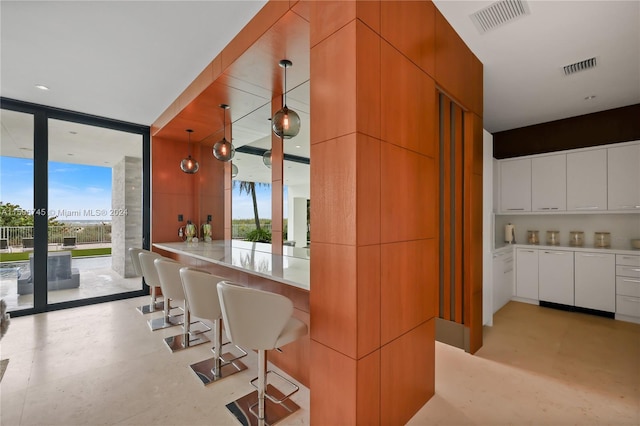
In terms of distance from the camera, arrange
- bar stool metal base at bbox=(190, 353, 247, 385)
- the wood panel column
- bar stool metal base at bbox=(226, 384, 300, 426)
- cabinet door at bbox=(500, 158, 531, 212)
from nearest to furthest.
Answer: the wood panel column → bar stool metal base at bbox=(226, 384, 300, 426) → bar stool metal base at bbox=(190, 353, 247, 385) → cabinet door at bbox=(500, 158, 531, 212)

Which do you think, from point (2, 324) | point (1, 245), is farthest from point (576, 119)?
point (1, 245)

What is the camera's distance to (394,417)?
179 cm

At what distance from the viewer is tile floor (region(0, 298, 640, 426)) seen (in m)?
1.98

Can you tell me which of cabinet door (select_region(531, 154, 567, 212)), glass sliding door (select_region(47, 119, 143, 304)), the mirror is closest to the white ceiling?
the mirror

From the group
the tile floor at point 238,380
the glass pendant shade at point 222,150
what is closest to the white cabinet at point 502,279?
the tile floor at point 238,380

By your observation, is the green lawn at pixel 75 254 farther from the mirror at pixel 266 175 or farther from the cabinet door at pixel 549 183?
the cabinet door at pixel 549 183

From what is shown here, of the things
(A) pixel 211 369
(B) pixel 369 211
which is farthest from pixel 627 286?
(A) pixel 211 369

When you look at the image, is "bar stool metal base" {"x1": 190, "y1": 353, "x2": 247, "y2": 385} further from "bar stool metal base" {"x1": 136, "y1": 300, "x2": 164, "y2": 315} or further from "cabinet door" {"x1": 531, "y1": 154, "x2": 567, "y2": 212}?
"cabinet door" {"x1": 531, "y1": 154, "x2": 567, "y2": 212}

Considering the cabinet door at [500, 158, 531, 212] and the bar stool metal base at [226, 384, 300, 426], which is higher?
the cabinet door at [500, 158, 531, 212]

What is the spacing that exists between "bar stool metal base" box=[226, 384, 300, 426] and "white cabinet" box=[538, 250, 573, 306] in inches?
170

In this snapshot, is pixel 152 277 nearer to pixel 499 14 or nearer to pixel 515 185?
pixel 499 14

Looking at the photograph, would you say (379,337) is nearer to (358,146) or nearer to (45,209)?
(358,146)

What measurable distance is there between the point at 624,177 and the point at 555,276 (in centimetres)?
161

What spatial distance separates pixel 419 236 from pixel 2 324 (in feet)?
7.27
